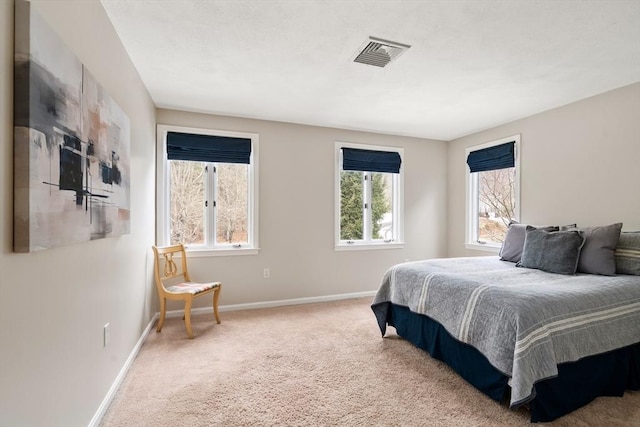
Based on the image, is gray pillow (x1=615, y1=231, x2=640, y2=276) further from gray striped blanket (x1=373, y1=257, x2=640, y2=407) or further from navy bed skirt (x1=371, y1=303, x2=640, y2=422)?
navy bed skirt (x1=371, y1=303, x2=640, y2=422)

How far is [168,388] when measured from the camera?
6.97ft

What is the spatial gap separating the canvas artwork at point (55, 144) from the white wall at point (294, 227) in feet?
6.70

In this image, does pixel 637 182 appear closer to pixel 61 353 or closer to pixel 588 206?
pixel 588 206

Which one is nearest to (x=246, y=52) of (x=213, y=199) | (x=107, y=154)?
(x=107, y=154)

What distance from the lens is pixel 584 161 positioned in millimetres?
3195

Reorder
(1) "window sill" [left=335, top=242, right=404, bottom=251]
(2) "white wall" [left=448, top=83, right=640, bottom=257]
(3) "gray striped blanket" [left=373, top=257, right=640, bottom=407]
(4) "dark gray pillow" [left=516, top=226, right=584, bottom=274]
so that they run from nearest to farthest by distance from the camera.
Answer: (3) "gray striped blanket" [left=373, top=257, right=640, bottom=407], (4) "dark gray pillow" [left=516, top=226, right=584, bottom=274], (2) "white wall" [left=448, top=83, right=640, bottom=257], (1) "window sill" [left=335, top=242, right=404, bottom=251]

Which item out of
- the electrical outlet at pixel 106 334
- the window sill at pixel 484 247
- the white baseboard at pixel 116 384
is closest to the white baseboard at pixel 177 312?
the white baseboard at pixel 116 384

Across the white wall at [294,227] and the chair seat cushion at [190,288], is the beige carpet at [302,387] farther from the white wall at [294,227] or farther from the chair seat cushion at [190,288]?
the white wall at [294,227]

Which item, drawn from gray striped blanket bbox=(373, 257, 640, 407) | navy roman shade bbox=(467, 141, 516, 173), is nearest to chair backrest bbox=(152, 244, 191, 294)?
gray striped blanket bbox=(373, 257, 640, 407)

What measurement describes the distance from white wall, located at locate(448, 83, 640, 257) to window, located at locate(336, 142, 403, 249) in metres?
1.56

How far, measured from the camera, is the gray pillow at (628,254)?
2.48m

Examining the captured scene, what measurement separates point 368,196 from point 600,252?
265 cm

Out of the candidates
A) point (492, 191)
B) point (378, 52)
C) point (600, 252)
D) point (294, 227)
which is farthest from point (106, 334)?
point (492, 191)

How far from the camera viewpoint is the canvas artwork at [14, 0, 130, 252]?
109 centimetres
